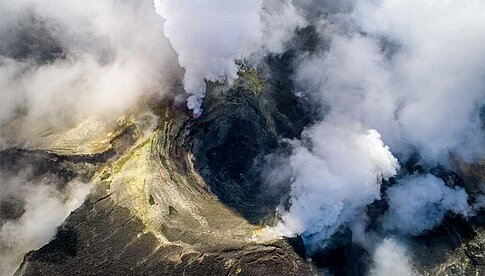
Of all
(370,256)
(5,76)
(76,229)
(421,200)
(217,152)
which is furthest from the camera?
(5,76)

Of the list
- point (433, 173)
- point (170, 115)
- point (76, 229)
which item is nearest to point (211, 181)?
point (170, 115)

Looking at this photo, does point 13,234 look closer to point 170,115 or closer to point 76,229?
point 76,229

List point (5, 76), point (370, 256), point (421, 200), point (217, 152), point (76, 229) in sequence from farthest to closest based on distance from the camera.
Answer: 1. point (5, 76)
2. point (217, 152)
3. point (421, 200)
4. point (370, 256)
5. point (76, 229)

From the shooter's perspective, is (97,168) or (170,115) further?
(170,115)

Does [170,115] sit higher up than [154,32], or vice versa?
[154,32]

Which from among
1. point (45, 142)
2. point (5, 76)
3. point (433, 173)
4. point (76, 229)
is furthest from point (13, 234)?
point (433, 173)

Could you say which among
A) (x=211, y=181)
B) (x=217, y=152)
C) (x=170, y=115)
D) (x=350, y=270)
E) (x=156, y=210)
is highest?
(x=170, y=115)

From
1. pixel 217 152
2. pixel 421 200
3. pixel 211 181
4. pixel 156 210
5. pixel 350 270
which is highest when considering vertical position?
pixel 217 152

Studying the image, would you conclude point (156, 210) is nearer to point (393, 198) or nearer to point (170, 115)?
point (170, 115)

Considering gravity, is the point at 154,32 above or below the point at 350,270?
above
